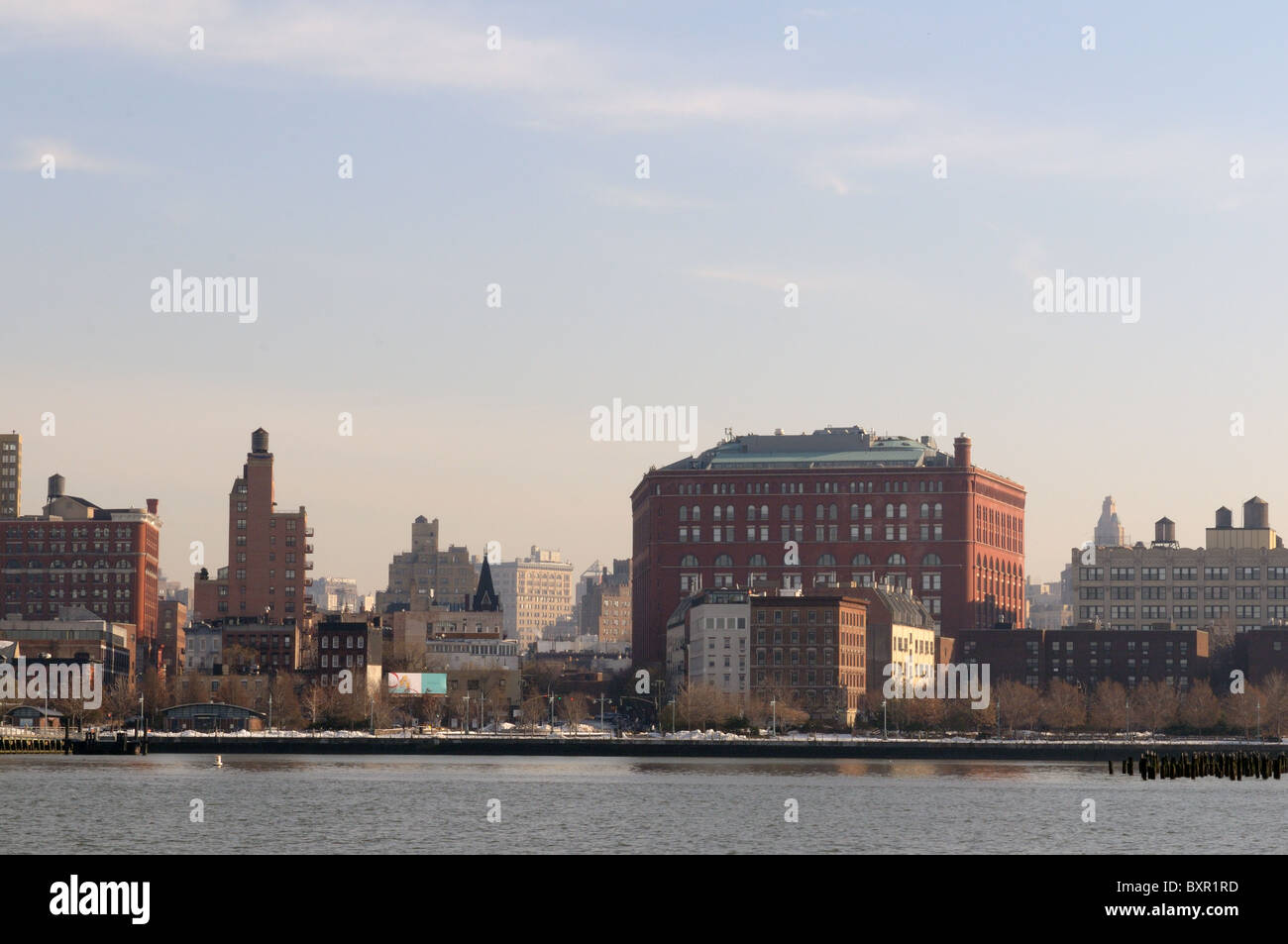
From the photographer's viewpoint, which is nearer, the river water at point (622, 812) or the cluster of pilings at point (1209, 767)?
the river water at point (622, 812)

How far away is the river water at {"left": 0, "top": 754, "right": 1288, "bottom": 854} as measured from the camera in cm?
10031

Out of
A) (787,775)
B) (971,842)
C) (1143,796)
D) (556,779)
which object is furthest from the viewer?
(787,775)

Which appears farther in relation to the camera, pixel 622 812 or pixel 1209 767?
pixel 1209 767

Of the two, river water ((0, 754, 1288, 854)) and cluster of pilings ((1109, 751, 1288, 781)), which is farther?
cluster of pilings ((1109, 751, 1288, 781))

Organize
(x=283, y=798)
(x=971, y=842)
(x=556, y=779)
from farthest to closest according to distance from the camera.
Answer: (x=556, y=779)
(x=283, y=798)
(x=971, y=842)

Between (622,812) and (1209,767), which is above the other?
(622,812)

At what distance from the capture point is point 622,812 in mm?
124375

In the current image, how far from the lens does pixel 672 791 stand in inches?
5950

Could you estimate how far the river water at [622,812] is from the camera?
10031 centimetres
